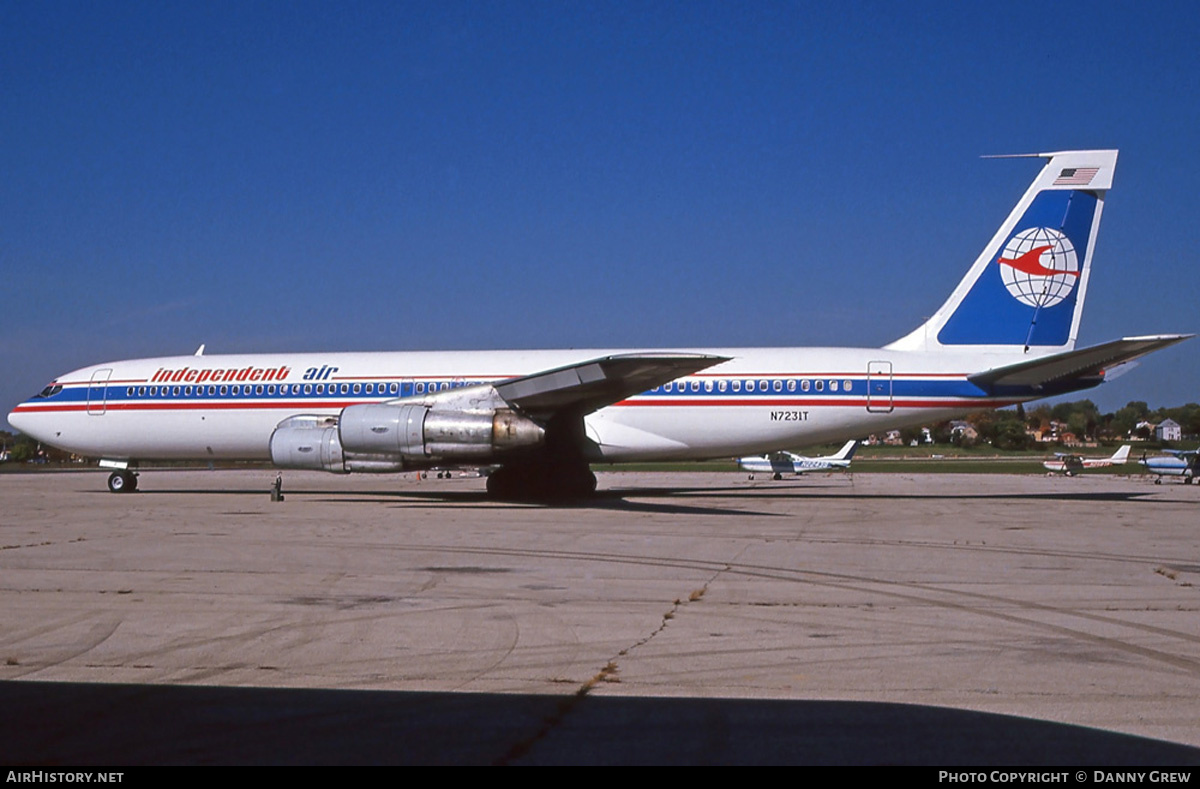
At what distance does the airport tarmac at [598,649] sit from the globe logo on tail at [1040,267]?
902cm

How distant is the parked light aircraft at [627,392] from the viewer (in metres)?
19.6

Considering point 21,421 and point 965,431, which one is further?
point 965,431

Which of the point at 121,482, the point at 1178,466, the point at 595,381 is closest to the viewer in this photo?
the point at 595,381

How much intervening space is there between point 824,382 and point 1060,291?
5.38 meters

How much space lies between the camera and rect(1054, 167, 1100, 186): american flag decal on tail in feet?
70.3

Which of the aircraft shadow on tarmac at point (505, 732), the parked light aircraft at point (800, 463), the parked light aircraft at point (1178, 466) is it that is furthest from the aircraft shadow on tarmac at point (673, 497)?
the parked light aircraft at point (1178, 466)

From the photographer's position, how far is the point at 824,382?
2153 cm

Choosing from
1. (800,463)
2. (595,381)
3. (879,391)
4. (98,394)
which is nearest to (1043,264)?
(879,391)

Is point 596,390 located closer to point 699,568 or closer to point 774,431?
point 774,431

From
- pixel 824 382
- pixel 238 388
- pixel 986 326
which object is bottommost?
pixel 238 388

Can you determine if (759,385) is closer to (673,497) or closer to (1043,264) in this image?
(673,497)

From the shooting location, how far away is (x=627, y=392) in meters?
20.5

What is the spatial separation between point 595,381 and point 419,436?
3661 millimetres
